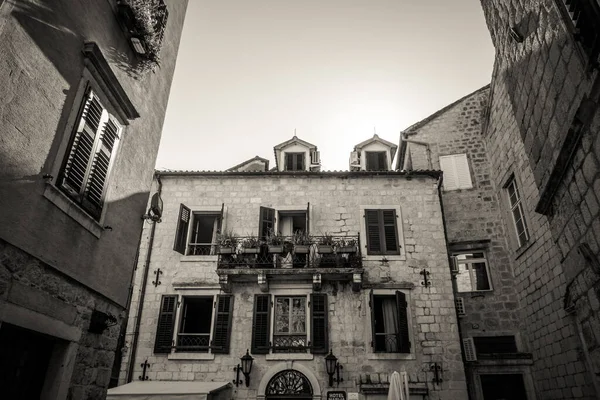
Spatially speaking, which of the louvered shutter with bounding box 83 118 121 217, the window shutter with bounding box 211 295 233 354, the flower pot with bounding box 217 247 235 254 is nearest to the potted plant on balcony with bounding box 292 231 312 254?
the flower pot with bounding box 217 247 235 254

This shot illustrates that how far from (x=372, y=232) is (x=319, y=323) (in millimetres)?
3566

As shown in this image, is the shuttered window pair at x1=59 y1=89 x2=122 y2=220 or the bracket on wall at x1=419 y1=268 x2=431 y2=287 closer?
the shuttered window pair at x1=59 y1=89 x2=122 y2=220

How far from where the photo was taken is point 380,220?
45.1ft

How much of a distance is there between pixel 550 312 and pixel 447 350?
3014mm

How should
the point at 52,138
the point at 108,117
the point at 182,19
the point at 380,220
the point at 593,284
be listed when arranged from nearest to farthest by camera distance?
the point at 593,284
the point at 52,138
the point at 108,117
the point at 182,19
the point at 380,220

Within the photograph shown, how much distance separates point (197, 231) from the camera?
14062mm

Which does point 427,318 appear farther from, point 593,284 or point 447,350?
point 593,284

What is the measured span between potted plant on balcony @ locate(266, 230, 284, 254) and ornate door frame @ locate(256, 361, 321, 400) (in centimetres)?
333

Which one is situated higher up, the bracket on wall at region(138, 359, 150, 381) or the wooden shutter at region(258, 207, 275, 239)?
the wooden shutter at region(258, 207, 275, 239)

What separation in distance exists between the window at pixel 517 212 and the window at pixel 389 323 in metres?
4.24

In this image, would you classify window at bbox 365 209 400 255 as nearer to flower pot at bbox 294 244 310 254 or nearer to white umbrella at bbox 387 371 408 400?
flower pot at bbox 294 244 310 254

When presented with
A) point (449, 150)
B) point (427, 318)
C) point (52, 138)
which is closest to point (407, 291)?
point (427, 318)

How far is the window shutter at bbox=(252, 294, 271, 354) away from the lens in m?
12.0

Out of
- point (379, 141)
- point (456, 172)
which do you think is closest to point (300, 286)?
point (379, 141)
